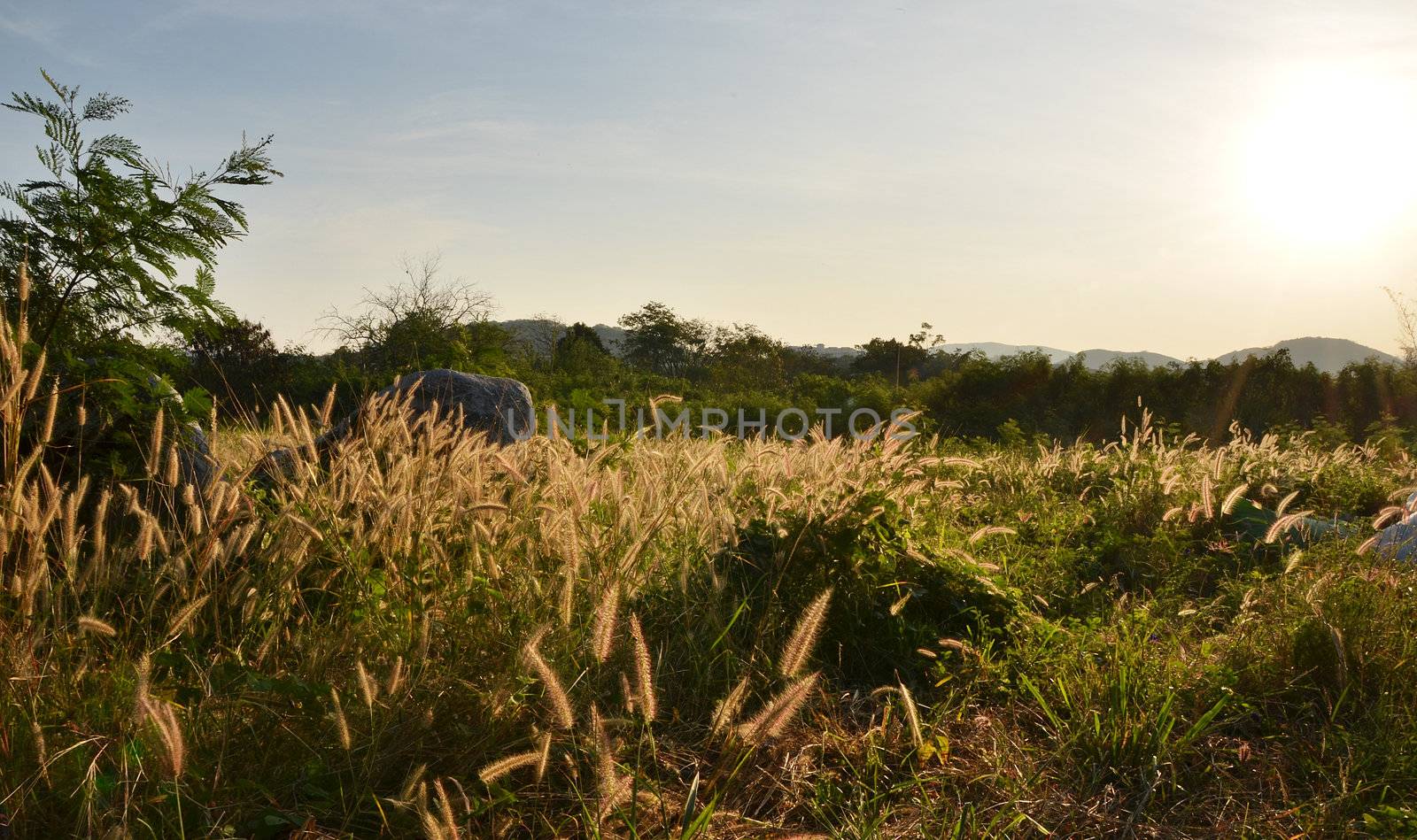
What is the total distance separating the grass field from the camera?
219cm

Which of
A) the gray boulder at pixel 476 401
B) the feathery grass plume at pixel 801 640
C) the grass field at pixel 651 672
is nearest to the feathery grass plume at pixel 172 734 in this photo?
the grass field at pixel 651 672

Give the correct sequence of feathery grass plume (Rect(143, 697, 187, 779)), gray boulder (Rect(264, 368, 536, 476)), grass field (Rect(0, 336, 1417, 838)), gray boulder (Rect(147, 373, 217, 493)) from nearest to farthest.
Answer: feathery grass plume (Rect(143, 697, 187, 779)), grass field (Rect(0, 336, 1417, 838)), gray boulder (Rect(147, 373, 217, 493)), gray boulder (Rect(264, 368, 536, 476))

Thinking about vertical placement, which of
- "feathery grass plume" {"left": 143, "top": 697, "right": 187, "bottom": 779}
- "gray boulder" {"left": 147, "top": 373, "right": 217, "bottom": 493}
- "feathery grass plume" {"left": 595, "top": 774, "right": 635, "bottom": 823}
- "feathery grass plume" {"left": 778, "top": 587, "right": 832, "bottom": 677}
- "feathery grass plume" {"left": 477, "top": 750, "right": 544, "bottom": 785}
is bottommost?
"feathery grass plume" {"left": 595, "top": 774, "right": 635, "bottom": 823}

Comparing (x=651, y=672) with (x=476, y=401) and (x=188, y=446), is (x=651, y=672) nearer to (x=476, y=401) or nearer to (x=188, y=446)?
(x=188, y=446)

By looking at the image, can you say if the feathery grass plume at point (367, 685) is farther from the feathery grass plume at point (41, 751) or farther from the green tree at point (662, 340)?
the green tree at point (662, 340)

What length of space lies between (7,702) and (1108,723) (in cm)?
296

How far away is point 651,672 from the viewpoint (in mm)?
2811

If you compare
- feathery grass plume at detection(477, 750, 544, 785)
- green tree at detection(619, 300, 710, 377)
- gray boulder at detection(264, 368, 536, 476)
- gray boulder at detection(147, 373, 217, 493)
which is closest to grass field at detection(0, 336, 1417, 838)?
feathery grass plume at detection(477, 750, 544, 785)

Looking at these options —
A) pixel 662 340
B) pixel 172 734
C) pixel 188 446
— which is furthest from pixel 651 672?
pixel 662 340

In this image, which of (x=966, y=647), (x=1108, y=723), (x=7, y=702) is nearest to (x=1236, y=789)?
(x=1108, y=723)

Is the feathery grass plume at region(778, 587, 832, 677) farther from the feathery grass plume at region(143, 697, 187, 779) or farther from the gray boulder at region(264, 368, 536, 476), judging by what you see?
the gray boulder at region(264, 368, 536, 476)

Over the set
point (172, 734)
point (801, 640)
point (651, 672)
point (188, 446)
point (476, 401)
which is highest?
point (476, 401)

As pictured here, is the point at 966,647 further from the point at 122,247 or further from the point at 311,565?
the point at 122,247

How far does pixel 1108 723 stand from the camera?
270 cm
